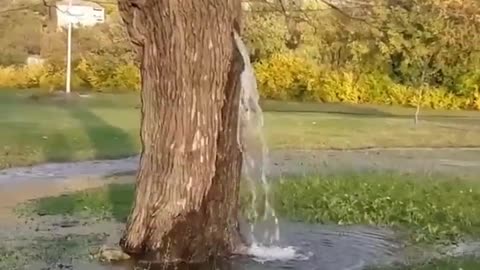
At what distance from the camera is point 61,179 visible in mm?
16688

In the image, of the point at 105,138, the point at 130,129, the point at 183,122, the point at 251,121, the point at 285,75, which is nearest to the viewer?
the point at 183,122

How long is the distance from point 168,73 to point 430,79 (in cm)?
4332

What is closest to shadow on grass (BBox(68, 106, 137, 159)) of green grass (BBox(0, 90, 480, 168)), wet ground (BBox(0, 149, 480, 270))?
green grass (BBox(0, 90, 480, 168))

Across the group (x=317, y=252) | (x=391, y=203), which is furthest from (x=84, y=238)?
(x=391, y=203)

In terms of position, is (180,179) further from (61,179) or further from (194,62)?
(61,179)

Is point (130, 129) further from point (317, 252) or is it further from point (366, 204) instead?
point (317, 252)

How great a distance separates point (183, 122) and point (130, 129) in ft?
61.6

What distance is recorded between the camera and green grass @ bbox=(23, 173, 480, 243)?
1166 cm

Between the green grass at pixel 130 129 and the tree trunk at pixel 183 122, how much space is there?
32.5 ft

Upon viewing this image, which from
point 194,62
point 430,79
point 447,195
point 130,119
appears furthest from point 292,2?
point 430,79

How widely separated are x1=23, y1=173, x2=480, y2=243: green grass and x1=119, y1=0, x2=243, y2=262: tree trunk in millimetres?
2738

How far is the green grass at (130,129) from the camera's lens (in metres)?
21.9

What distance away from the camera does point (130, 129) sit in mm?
27500

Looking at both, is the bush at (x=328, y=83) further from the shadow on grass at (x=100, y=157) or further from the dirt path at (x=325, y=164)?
the dirt path at (x=325, y=164)
